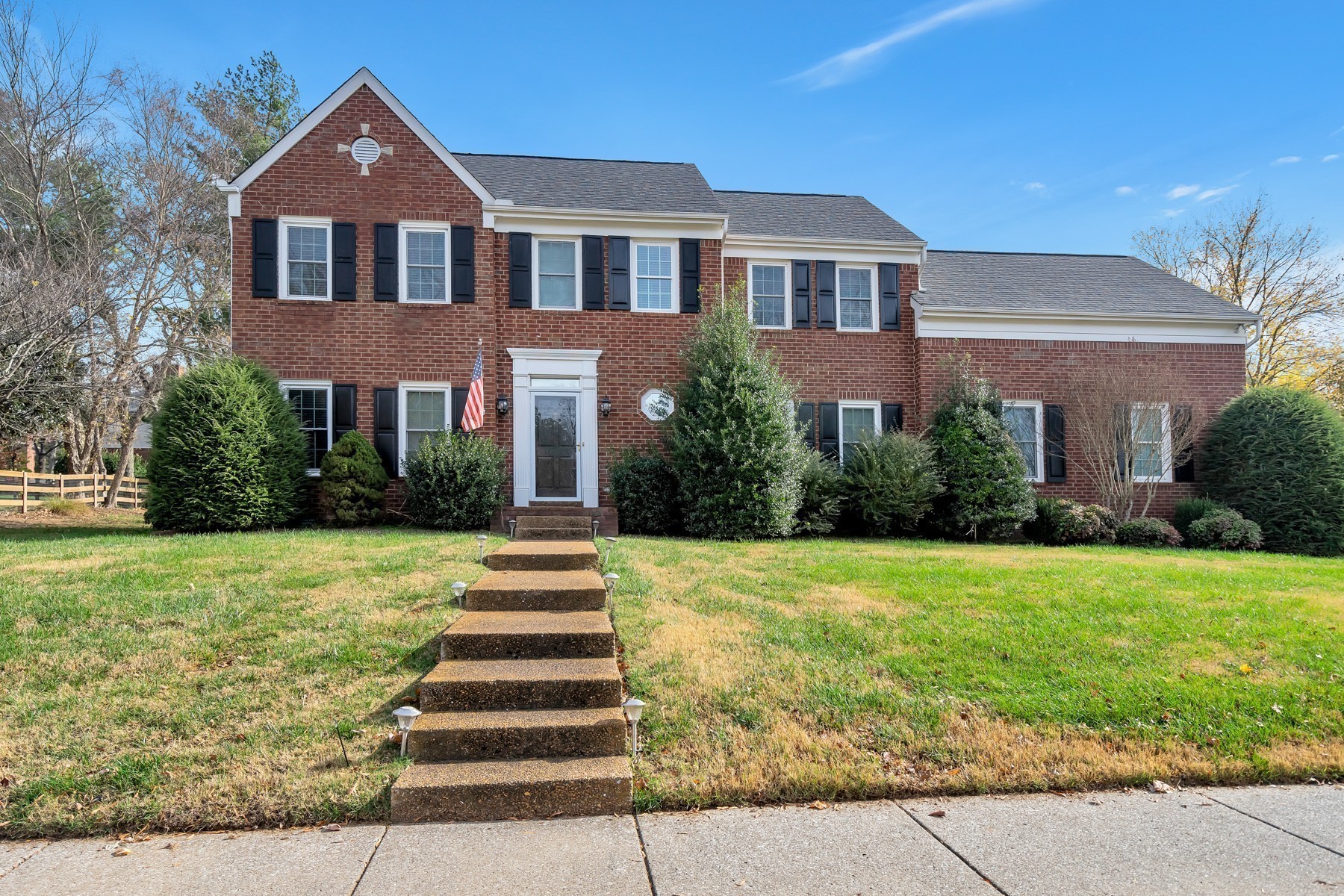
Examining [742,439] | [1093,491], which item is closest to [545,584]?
[742,439]

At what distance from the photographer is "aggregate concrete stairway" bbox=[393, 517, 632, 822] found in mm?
4113

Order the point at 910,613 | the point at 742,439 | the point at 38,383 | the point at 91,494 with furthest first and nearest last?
the point at 91,494 → the point at 38,383 → the point at 742,439 → the point at 910,613

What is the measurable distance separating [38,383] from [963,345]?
19466 mm

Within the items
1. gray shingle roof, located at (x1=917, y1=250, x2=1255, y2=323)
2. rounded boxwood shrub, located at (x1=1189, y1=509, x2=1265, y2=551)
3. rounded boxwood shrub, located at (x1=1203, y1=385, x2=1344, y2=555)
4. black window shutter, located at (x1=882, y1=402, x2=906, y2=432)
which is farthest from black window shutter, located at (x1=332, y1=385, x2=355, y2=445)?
rounded boxwood shrub, located at (x1=1203, y1=385, x2=1344, y2=555)

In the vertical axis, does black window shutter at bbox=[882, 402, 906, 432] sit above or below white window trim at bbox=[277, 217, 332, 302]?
below

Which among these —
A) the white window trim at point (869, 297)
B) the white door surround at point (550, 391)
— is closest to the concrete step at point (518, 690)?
the white door surround at point (550, 391)

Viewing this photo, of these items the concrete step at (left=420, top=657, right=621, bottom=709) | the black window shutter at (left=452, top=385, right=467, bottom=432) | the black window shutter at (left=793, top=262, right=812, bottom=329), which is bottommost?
the concrete step at (left=420, top=657, right=621, bottom=709)

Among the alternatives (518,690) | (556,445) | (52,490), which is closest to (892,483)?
(556,445)

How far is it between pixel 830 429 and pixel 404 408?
25.4 ft

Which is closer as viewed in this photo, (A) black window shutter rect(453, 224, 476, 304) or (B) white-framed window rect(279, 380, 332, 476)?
(B) white-framed window rect(279, 380, 332, 476)

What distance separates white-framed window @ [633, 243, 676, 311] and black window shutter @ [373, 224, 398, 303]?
4.15 metres

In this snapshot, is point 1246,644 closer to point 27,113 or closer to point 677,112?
point 677,112

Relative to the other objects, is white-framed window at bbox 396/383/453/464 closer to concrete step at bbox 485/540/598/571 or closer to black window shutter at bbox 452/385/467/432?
black window shutter at bbox 452/385/467/432

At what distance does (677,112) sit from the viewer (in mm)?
10758
